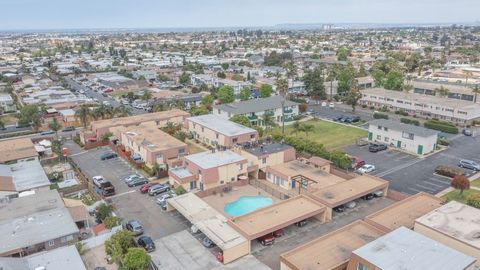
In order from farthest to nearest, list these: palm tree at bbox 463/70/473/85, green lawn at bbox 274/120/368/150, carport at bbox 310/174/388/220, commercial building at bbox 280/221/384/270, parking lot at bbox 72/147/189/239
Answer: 1. palm tree at bbox 463/70/473/85
2. green lawn at bbox 274/120/368/150
3. carport at bbox 310/174/388/220
4. parking lot at bbox 72/147/189/239
5. commercial building at bbox 280/221/384/270

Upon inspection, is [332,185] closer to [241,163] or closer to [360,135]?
[241,163]

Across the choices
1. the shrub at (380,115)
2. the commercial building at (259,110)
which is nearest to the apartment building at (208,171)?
the commercial building at (259,110)

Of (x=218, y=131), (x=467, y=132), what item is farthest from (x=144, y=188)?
(x=467, y=132)

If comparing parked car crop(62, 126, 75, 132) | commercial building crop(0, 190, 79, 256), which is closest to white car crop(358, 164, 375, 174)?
commercial building crop(0, 190, 79, 256)

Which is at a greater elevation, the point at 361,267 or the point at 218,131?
the point at 218,131

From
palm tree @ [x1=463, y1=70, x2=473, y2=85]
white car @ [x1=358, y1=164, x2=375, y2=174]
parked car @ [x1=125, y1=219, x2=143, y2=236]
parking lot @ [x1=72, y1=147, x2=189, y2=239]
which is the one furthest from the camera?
palm tree @ [x1=463, y1=70, x2=473, y2=85]

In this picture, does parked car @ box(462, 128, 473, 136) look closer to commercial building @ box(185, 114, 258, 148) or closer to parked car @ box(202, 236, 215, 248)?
commercial building @ box(185, 114, 258, 148)

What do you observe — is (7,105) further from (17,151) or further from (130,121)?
(17,151)
